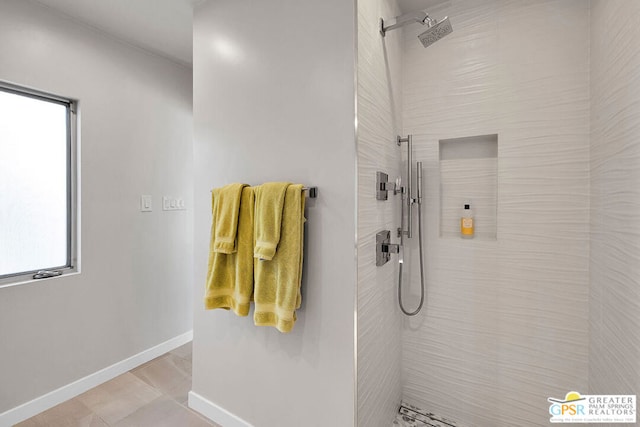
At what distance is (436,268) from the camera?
181cm

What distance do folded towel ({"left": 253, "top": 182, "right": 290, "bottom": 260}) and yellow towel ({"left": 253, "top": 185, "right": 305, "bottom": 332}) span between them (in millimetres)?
29

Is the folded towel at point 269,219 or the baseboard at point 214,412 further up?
the folded towel at point 269,219

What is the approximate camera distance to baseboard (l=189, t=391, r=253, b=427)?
1.60 m

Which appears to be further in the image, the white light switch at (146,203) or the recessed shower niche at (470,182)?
the white light switch at (146,203)

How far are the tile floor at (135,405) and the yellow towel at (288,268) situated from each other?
936 millimetres

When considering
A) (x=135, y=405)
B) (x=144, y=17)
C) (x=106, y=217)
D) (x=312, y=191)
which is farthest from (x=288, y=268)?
(x=144, y=17)

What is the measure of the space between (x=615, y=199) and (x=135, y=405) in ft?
9.15


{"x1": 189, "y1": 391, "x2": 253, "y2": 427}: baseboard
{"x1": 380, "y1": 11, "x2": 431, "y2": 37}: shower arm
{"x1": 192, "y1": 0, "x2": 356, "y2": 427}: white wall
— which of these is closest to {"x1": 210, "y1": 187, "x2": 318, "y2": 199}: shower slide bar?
{"x1": 192, "y1": 0, "x2": 356, "y2": 427}: white wall

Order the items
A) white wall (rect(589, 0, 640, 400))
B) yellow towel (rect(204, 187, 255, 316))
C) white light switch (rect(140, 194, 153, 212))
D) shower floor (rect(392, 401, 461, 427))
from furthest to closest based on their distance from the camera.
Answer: white light switch (rect(140, 194, 153, 212)) → shower floor (rect(392, 401, 461, 427)) → yellow towel (rect(204, 187, 255, 316)) → white wall (rect(589, 0, 640, 400))

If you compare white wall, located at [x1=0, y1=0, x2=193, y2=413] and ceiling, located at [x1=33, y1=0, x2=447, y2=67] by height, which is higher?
ceiling, located at [x1=33, y1=0, x2=447, y2=67]

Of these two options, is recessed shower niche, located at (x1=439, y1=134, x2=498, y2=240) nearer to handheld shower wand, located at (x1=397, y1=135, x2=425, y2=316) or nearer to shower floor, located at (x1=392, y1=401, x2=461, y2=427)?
handheld shower wand, located at (x1=397, y1=135, x2=425, y2=316)

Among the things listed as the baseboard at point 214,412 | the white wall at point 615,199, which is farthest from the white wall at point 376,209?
the white wall at point 615,199

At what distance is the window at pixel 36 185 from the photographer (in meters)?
1.67

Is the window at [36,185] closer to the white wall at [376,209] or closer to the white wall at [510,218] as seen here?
the white wall at [376,209]
